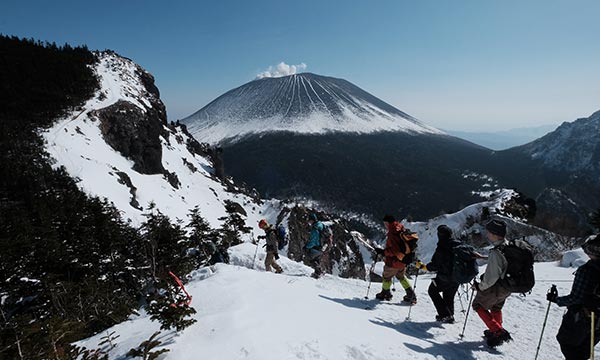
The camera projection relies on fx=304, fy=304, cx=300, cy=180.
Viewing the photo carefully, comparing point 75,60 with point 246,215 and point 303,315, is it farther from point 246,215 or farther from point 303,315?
point 303,315

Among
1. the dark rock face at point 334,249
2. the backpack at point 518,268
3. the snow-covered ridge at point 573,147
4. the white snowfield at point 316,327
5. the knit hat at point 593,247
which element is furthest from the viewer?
the snow-covered ridge at point 573,147

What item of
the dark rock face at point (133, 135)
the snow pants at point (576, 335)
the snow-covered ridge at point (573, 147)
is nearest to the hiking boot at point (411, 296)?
the snow pants at point (576, 335)

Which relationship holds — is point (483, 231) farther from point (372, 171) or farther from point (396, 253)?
point (372, 171)

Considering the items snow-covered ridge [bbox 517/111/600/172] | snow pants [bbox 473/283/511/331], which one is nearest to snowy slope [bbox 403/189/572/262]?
snow pants [bbox 473/283/511/331]

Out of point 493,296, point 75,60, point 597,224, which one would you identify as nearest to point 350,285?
point 493,296

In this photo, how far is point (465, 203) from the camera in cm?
10800

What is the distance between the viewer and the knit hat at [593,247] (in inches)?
144

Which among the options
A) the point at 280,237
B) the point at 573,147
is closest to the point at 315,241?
the point at 280,237

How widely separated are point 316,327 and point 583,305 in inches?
140

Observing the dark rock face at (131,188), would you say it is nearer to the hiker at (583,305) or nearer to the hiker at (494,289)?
the hiker at (494,289)

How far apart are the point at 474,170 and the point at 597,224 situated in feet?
468

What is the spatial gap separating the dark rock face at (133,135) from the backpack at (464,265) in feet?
124

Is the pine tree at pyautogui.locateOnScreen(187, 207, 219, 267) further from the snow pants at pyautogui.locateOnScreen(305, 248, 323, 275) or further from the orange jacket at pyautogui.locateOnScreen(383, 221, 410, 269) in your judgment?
the orange jacket at pyautogui.locateOnScreen(383, 221, 410, 269)

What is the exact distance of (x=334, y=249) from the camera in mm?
36281
